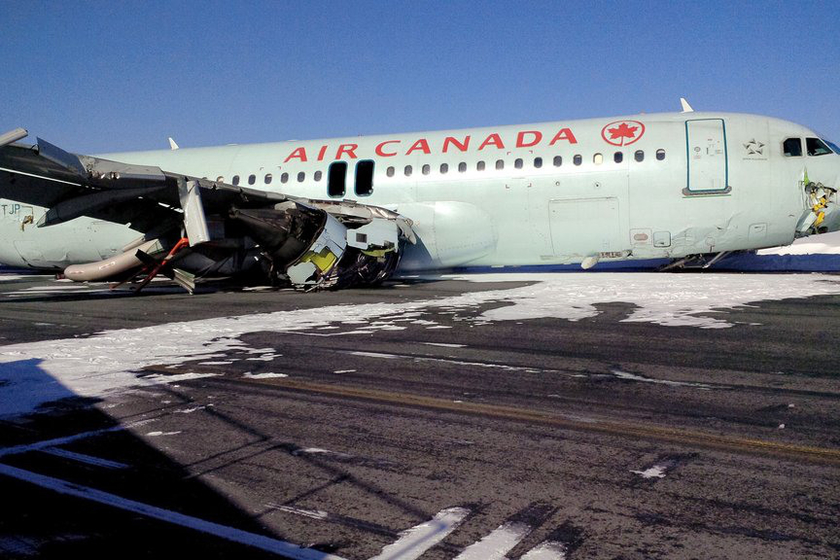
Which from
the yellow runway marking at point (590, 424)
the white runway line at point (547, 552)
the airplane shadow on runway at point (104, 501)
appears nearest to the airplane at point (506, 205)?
the yellow runway marking at point (590, 424)

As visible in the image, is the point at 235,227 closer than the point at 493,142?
Yes

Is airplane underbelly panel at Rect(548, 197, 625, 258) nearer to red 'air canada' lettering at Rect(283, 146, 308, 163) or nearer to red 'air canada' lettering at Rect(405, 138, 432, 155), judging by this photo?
red 'air canada' lettering at Rect(405, 138, 432, 155)

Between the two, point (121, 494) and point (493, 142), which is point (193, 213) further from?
point (121, 494)

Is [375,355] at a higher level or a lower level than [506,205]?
lower

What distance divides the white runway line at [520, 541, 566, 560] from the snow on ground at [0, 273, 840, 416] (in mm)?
4216

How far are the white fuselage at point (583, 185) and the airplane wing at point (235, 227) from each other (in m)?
1.37

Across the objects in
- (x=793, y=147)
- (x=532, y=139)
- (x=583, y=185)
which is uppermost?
(x=532, y=139)

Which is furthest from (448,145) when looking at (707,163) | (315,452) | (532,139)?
(315,452)

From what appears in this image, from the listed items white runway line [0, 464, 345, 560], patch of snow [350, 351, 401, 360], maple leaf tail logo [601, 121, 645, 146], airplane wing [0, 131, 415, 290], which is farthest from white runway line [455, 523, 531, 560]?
maple leaf tail logo [601, 121, 645, 146]

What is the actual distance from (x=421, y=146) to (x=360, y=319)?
27.5ft

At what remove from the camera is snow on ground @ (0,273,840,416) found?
6711mm

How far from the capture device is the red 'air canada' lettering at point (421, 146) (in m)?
18.0

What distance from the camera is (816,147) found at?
53.7 ft

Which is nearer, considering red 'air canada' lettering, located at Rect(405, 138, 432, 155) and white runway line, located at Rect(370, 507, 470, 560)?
white runway line, located at Rect(370, 507, 470, 560)
